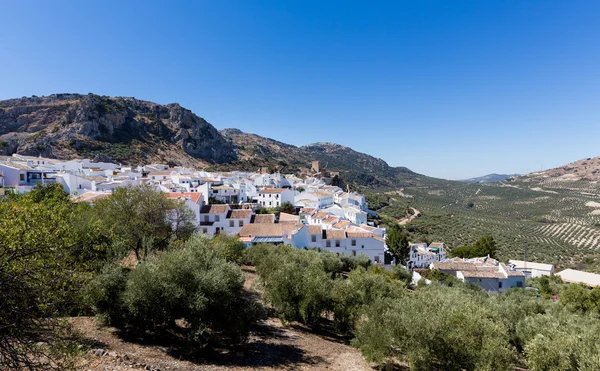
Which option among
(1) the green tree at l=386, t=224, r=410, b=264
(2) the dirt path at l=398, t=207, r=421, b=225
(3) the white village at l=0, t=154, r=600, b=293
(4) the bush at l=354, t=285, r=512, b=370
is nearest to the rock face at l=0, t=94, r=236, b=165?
(3) the white village at l=0, t=154, r=600, b=293

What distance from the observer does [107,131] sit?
11125cm

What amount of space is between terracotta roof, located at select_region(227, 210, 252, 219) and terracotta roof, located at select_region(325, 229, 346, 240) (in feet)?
36.7

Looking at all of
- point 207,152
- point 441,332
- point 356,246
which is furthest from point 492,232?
point 207,152

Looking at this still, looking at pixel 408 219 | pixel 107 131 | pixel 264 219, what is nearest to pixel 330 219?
pixel 264 219

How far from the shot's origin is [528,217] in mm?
114062

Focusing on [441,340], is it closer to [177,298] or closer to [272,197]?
[177,298]

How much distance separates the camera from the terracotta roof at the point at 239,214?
40.8 metres

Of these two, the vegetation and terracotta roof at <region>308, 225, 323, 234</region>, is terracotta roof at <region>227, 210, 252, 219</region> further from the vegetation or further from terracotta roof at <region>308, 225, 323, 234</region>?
the vegetation

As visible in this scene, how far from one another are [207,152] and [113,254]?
130913 mm

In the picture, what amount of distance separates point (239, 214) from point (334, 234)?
529 inches

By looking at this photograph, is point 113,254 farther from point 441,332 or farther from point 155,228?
point 441,332

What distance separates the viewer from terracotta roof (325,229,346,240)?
38.5 metres

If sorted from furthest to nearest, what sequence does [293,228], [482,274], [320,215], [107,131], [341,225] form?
[107,131] < [320,215] < [341,225] < [293,228] < [482,274]

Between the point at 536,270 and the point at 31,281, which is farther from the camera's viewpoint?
the point at 536,270
